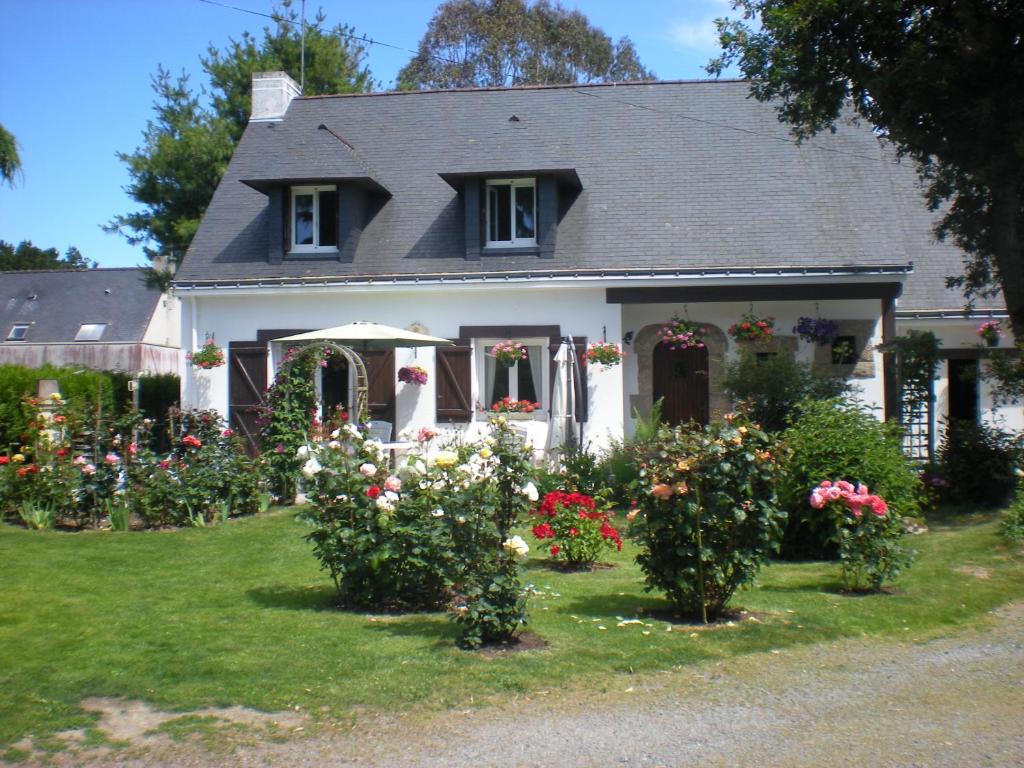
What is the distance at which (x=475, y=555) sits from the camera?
6.59 metres

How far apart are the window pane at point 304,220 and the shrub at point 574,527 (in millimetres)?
8982

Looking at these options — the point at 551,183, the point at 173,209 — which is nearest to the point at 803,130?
the point at 551,183

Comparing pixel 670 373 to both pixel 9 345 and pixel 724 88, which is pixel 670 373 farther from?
pixel 9 345

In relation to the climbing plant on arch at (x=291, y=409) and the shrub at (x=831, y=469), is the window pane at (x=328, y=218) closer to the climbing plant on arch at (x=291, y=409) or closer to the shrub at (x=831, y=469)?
the climbing plant on arch at (x=291, y=409)

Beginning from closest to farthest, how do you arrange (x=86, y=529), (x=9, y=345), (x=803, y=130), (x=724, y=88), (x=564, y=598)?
1. (x=564, y=598)
2. (x=86, y=529)
3. (x=803, y=130)
4. (x=724, y=88)
5. (x=9, y=345)

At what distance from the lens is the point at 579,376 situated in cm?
1473

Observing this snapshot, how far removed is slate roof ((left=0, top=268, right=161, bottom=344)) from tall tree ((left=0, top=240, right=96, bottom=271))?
65.8ft

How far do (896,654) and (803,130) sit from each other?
369 inches

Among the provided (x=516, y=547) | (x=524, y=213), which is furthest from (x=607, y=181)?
(x=516, y=547)

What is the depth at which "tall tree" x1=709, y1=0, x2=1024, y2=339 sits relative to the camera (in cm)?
1132

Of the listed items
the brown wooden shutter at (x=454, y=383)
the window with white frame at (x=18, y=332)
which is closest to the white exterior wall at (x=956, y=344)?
the brown wooden shutter at (x=454, y=383)

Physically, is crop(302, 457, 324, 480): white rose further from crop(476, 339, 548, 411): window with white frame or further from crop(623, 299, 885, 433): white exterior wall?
crop(623, 299, 885, 433): white exterior wall

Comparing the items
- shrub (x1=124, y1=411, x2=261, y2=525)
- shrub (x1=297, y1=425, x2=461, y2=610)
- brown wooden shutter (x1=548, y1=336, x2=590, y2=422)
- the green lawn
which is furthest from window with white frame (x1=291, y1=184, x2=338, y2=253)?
shrub (x1=297, y1=425, x2=461, y2=610)

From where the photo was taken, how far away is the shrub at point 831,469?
30.3 feet
